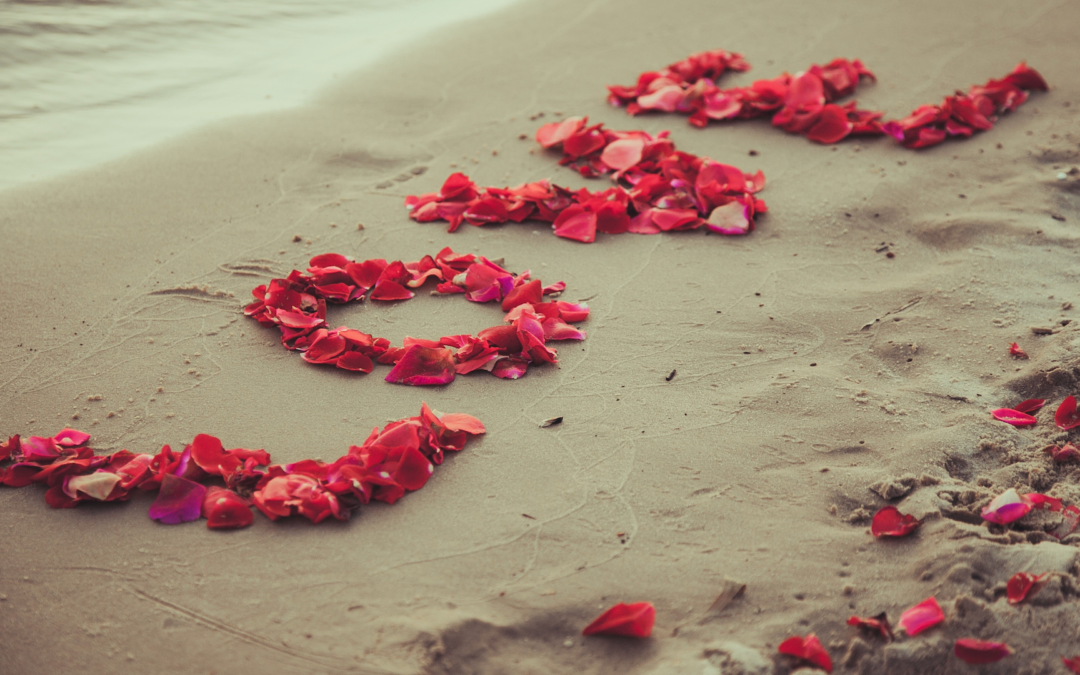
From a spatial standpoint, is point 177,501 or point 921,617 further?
point 177,501

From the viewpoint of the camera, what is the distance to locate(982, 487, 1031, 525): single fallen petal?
6.39 ft

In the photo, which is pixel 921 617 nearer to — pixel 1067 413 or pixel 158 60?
pixel 1067 413

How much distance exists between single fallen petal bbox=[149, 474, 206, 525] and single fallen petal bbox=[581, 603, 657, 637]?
104 cm

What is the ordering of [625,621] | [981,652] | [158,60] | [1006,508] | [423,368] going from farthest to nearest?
[158,60] < [423,368] < [1006,508] < [625,621] < [981,652]

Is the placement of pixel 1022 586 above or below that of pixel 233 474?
below

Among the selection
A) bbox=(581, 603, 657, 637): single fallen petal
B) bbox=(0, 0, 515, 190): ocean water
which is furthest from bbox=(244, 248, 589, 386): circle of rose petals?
bbox=(0, 0, 515, 190): ocean water

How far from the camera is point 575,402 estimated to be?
252 cm

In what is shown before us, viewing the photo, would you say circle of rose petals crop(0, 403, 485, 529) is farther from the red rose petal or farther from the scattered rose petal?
the scattered rose petal

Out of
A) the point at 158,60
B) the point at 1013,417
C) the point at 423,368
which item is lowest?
the point at 1013,417

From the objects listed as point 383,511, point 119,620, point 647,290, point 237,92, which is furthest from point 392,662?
point 237,92

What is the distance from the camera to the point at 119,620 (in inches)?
71.8

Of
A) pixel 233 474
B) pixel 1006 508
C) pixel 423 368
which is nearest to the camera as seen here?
pixel 1006 508

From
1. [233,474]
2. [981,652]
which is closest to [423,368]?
[233,474]

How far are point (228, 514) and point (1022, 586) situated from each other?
1801 mm
